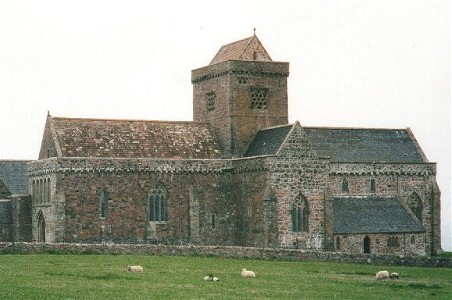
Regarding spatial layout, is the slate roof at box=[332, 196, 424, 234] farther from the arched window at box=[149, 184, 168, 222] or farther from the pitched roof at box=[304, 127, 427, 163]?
the arched window at box=[149, 184, 168, 222]

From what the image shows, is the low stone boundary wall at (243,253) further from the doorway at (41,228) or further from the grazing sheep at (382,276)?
the doorway at (41,228)

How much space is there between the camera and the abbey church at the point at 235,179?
73.5m

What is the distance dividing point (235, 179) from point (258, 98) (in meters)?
7.26

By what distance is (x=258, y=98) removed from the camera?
82.0 metres

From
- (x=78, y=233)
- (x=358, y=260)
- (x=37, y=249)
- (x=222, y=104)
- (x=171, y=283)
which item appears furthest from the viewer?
(x=222, y=104)

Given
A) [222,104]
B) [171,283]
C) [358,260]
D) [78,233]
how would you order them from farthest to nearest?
[222,104] < [78,233] < [358,260] < [171,283]

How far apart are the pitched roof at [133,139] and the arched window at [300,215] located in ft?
27.5

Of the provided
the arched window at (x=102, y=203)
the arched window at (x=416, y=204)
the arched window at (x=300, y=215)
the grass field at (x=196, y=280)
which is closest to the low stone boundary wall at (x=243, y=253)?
the grass field at (x=196, y=280)

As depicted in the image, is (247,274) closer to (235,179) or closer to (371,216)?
(235,179)

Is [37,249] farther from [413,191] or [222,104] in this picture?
[413,191]

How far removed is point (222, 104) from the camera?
8156cm

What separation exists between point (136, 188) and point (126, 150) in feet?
9.70

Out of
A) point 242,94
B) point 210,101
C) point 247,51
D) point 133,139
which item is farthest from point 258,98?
point 133,139

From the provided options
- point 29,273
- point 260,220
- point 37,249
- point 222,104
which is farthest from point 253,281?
point 222,104
